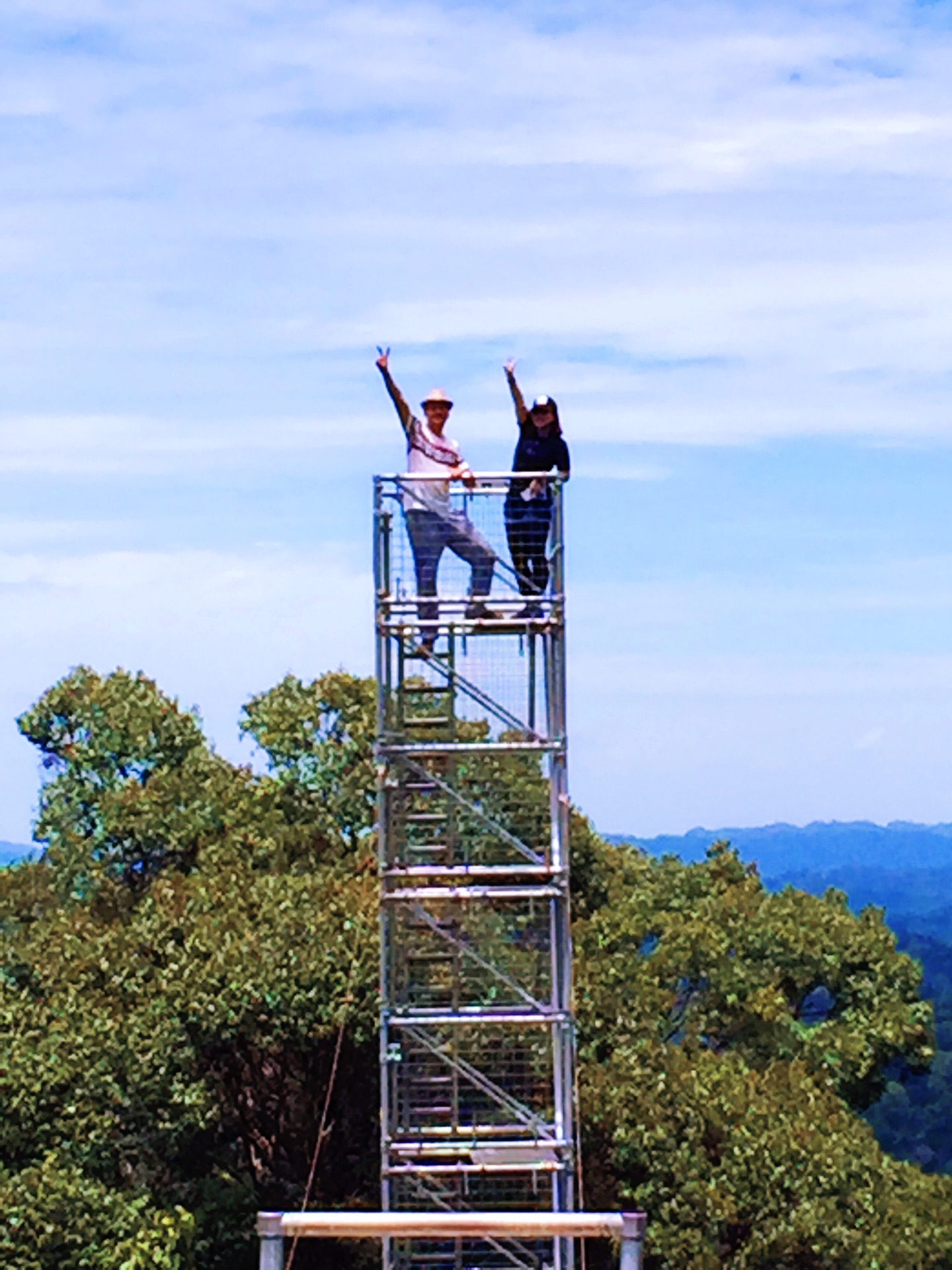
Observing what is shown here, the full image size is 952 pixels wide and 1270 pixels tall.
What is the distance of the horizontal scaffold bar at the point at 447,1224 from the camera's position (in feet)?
40.4

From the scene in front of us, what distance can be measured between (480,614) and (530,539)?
2.46ft

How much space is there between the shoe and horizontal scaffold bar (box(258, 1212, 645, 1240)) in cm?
729

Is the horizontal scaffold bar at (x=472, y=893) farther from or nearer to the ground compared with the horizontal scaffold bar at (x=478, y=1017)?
farther from the ground

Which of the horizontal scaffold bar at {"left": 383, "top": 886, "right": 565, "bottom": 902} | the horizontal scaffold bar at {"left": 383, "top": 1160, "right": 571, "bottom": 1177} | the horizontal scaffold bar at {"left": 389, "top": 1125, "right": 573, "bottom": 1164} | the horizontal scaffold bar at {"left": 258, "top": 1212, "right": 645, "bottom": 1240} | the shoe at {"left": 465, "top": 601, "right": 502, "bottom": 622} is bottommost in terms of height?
the horizontal scaffold bar at {"left": 258, "top": 1212, "right": 645, "bottom": 1240}

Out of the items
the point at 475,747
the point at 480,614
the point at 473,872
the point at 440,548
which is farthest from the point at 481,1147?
the point at 440,548

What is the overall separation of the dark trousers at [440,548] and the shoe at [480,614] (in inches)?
4.0

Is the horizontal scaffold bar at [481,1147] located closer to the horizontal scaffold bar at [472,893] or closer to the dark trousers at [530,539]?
the horizontal scaffold bar at [472,893]

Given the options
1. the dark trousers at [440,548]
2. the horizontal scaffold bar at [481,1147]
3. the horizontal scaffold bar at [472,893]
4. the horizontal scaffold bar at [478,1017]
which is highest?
the dark trousers at [440,548]

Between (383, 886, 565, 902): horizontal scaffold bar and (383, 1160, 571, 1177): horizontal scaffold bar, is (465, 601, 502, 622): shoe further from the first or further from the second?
(383, 1160, 571, 1177): horizontal scaffold bar

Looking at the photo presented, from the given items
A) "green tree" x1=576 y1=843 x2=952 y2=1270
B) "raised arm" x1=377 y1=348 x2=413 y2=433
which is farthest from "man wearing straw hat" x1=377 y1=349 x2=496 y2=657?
"green tree" x1=576 y1=843 x2=952 y2=1270

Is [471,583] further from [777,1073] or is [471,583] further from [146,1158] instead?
[777,1073]

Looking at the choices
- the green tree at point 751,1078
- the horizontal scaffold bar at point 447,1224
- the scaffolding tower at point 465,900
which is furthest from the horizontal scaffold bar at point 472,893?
the green tree at point 751,1078

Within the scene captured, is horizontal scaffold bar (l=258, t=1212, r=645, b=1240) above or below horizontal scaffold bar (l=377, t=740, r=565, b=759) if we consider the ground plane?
below

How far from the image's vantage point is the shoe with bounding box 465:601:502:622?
762 inches
